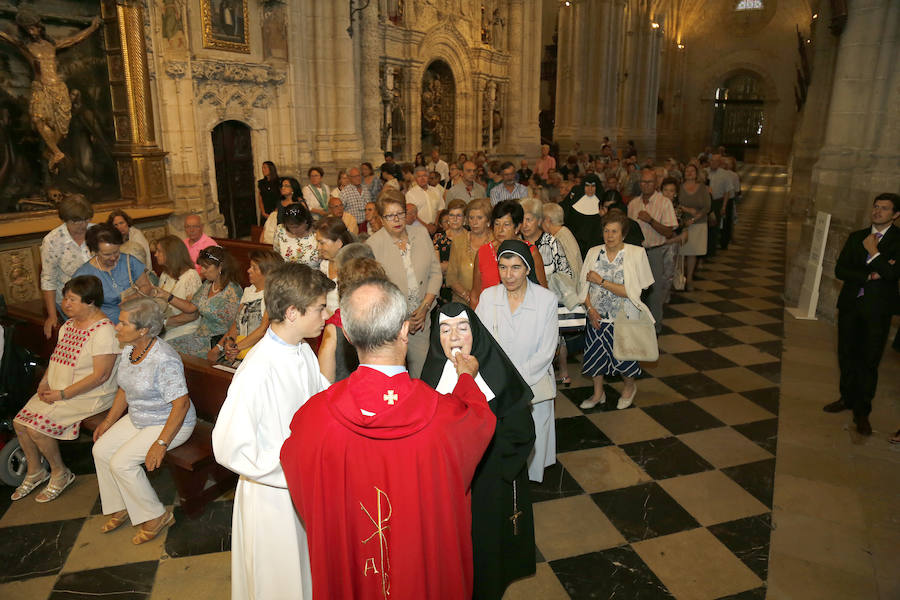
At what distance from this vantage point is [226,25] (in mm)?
10539

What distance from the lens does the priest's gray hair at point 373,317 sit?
1.99 meters

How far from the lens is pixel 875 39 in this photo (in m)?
7.21

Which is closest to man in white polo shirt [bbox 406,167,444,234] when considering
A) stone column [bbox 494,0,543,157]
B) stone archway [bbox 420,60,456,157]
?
stone archway [bbox 420,60,456,157]

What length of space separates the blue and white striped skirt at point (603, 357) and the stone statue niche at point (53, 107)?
26.3ft

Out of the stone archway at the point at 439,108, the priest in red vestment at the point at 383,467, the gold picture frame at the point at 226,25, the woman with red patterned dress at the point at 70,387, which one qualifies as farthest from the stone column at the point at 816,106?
the woman with red patterned dress at the point at 70,387

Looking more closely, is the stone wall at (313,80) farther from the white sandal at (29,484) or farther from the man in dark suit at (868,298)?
the man in dark suit at (868,298)

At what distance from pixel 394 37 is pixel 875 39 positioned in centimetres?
1062

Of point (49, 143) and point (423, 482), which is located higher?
point (49, 143)

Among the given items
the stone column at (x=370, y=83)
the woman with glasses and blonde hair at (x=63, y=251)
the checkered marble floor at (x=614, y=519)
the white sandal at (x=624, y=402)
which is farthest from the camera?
the stone column at (x=370, y=83)

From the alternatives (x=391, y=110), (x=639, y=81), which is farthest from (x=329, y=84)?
(x=639, y=81)

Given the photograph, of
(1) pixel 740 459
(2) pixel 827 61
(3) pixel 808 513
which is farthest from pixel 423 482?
(2) pixel 827 61

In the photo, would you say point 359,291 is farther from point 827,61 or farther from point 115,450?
point 827,61

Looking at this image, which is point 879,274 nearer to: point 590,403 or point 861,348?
point 861,348

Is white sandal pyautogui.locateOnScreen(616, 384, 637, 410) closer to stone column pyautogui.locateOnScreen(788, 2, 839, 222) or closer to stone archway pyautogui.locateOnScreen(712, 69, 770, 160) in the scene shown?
stone column pyautogui.locateOnScreen(788, 2, 839, 222)
